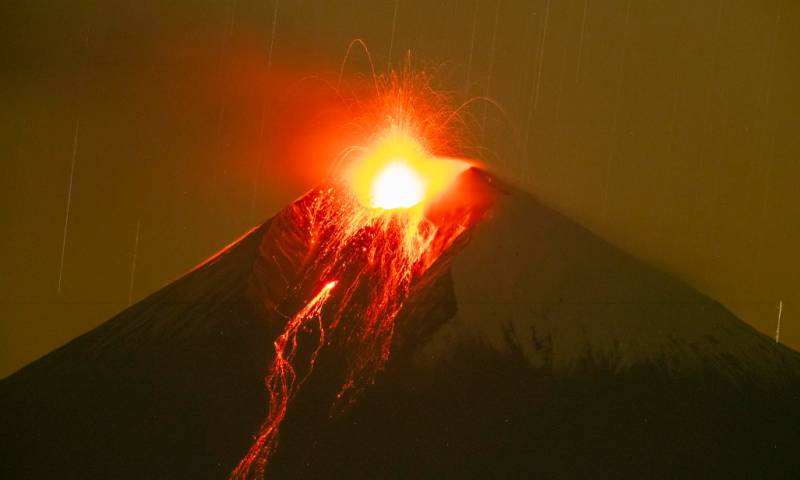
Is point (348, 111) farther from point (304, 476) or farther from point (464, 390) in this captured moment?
point (304, 476)

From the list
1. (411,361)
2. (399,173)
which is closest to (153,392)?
(411,361)

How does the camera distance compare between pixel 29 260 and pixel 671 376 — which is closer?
pixel 671 376

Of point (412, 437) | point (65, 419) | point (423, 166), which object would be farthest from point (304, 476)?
point (423, 166)

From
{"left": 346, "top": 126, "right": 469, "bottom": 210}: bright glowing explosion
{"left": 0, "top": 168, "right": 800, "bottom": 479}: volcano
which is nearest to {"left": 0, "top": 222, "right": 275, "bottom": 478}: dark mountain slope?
{"left": 0, "top": 168, "right": 800, "bottom": 479}: volcano

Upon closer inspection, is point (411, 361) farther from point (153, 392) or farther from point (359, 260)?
point (153, 392)

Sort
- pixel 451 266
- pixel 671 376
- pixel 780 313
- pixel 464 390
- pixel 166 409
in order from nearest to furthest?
pixel 780 313
pixel 671 376
pixel 464 390
pixel 166 409
pixel 451 266

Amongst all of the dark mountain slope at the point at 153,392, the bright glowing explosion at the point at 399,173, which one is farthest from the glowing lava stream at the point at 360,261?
the dark mountain slope at the point at 153,392
